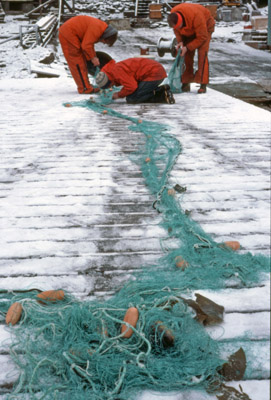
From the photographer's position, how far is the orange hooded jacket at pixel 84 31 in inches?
277

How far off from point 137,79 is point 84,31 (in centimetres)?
160

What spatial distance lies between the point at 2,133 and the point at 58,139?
88 centimetres

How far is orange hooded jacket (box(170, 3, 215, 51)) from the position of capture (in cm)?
697

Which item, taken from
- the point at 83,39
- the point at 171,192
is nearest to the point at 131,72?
the point at 83,39

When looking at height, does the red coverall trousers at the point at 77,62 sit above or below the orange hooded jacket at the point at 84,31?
below

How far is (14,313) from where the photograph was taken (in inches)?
69.7

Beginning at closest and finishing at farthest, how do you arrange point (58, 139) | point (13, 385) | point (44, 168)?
point (13, 385)
point (44, 168)
point (58, 139)

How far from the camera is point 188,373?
147 centimetres

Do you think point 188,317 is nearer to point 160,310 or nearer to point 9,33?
point 160,310

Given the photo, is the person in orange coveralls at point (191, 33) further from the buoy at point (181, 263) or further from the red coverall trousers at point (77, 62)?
the buoy at point (181, 263)

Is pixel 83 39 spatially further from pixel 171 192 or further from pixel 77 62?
pixel 171 192

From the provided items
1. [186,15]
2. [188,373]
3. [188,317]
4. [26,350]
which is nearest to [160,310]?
[188,317]

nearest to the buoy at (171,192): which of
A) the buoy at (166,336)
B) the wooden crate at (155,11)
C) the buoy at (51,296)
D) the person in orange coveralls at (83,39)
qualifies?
the buoy at (51,296)

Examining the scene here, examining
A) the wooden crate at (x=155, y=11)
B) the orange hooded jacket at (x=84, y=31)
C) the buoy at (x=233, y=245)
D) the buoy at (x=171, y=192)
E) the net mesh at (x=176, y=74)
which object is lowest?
the buoy at (x=233, y=245)
